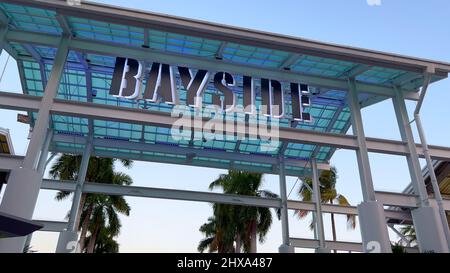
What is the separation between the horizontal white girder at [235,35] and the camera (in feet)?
47.4

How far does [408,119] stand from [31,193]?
1881 cm

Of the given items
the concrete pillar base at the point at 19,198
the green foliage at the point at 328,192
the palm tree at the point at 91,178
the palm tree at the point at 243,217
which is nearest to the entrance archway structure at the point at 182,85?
the concrete pillar base at the point at 19,198

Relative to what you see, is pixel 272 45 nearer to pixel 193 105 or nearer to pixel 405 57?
pixel 193 105

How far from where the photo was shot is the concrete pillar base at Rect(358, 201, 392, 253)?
49.5 feet

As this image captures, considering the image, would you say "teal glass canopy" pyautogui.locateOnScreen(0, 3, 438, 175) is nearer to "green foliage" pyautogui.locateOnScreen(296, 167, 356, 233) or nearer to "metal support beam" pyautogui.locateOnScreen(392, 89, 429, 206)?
"metal support beam" pyautogui.locateOnScreen(392, 89, 429, 206)

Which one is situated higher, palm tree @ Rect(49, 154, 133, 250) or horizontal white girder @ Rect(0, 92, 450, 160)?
palm tree @ Rect(49, 154, 133, 250)

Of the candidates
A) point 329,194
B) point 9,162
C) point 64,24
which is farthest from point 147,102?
point 329,194

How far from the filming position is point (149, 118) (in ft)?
51.3

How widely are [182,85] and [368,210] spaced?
36.5ft

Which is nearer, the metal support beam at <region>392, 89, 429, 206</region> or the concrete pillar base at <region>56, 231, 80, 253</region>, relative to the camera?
the metal support beam at <region>392, 89, 429, 206</region>

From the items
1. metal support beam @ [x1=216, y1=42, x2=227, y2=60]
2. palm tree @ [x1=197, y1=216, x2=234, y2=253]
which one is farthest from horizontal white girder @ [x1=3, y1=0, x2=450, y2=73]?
palm tree @ [x1=197, y1=216, x2=234, y2=253]

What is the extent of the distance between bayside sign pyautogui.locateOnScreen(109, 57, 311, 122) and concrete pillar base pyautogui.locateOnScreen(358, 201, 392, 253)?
5.14 metres
